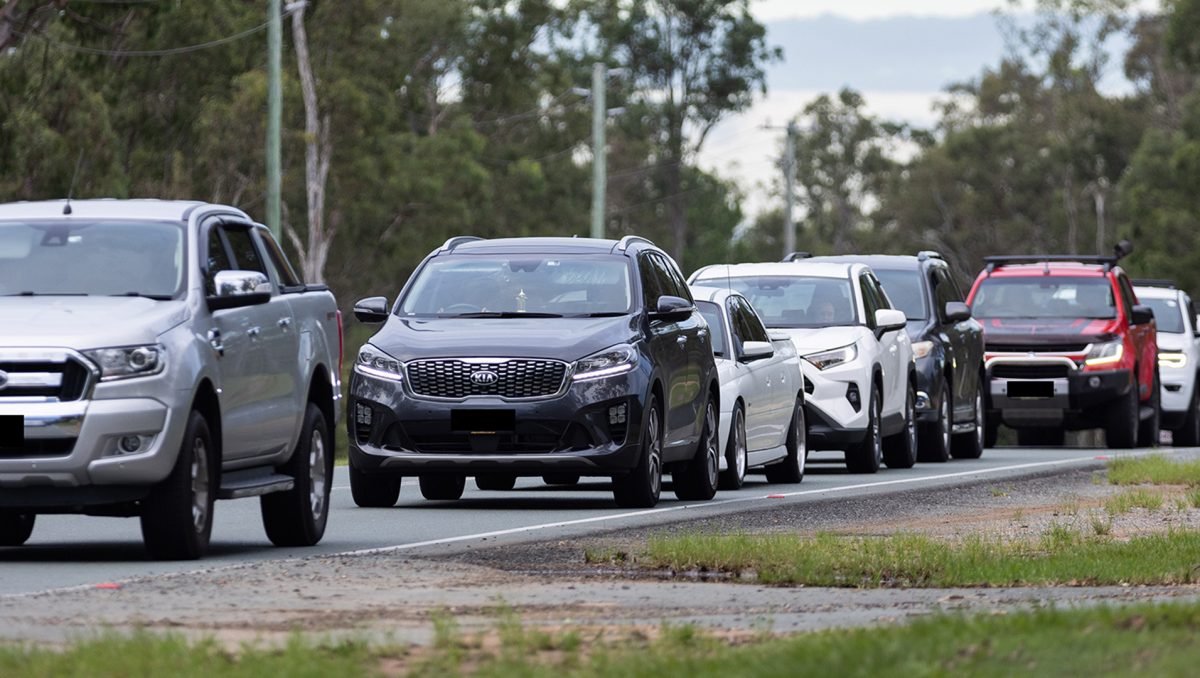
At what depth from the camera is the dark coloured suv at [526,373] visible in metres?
16.2

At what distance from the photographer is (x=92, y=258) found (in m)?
13.0

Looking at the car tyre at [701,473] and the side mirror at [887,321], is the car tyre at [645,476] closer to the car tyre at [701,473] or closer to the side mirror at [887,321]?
the car tyre at [701,473]

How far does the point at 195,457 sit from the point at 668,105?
7490 centimetres

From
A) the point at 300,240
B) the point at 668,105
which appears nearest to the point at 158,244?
the point at 300,240

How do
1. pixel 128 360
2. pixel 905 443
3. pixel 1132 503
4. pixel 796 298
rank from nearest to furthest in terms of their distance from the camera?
pixel 128 360
pixel 1132 503
pixel 796 298
pixel 905 443

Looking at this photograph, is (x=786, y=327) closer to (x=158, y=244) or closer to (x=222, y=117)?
(x=158, y=244)

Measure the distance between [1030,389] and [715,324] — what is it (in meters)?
10.4

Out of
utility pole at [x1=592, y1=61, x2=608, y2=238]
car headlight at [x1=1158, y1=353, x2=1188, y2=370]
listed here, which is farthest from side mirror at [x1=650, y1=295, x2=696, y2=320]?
utility pole at [x1=592, y1=61, x2=608, y2=238]

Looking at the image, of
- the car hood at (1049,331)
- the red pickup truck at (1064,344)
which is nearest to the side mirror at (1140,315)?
the red pickup truck at (1064,344)

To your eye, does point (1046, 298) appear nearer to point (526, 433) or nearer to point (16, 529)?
point (526, 433)

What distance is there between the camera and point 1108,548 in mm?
12781

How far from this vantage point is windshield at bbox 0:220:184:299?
505 inches

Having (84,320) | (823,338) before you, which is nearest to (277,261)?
(84,320)

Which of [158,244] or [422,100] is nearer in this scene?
[158,244]
